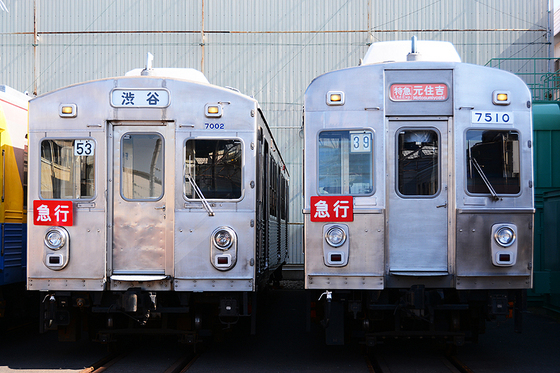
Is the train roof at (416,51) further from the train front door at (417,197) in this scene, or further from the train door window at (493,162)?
the train door window at (493,162)

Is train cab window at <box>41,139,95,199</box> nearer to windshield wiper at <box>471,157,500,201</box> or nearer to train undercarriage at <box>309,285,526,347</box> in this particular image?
train undercarriage at <box>309,285,526,347</box>

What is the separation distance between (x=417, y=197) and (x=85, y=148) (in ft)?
12.7

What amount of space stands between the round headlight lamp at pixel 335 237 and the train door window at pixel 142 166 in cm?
200

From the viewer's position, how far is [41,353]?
7.21 meters

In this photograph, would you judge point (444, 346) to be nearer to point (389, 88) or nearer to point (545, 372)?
point (545, 372)

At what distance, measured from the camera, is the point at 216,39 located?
15.1 metres

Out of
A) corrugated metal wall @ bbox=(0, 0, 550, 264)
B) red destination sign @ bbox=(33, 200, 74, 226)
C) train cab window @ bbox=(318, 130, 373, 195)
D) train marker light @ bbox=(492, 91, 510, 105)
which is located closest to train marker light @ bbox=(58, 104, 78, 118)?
red destination sign @ bbox=(33, 200, 74, 226)

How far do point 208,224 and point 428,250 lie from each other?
8.25 ft

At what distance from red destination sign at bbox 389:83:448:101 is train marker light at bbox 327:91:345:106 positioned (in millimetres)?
564

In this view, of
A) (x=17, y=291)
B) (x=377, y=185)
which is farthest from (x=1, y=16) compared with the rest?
(x=377, y=185)

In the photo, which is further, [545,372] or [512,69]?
[512,69]

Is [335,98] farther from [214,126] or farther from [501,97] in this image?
[501,97]

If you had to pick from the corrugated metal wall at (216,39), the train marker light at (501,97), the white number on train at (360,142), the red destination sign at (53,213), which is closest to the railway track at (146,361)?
the red destination sign at (53,213)

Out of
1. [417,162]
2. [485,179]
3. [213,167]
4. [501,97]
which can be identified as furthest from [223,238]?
[501,97]
